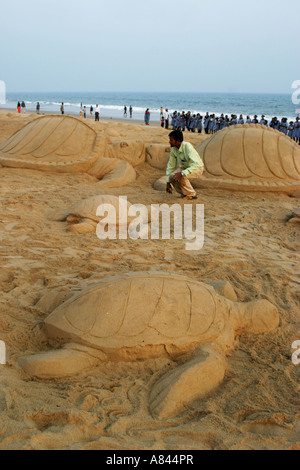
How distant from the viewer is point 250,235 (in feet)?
14.6

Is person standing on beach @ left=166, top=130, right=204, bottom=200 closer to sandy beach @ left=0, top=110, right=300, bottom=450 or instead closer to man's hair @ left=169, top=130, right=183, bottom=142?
man's hair @ left=169, top=130, right=183, bottom=142

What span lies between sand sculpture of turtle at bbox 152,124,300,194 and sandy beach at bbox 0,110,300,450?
36.3 inches

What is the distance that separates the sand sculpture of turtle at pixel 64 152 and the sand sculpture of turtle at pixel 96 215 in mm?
2197

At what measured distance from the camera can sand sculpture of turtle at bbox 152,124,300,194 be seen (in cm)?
615

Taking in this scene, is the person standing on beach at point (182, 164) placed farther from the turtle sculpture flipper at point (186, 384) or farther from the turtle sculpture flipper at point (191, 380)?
the turtle sculpture flipper at point (186, 384)

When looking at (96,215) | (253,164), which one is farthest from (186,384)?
(253,164)

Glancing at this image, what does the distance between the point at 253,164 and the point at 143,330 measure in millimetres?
4638

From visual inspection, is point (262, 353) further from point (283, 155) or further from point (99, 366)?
point (283, 155)

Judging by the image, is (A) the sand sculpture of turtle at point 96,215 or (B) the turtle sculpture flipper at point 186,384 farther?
(A) the sand sculpture of turtle at point 96,215

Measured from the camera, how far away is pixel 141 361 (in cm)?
226

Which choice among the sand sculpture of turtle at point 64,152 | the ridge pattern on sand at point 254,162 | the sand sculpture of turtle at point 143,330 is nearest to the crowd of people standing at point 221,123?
the ridge pattern on sand at point 254,162

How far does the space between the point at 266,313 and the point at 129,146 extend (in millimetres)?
5238

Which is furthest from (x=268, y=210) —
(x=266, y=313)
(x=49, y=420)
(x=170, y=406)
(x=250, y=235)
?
(x=49, y=420)

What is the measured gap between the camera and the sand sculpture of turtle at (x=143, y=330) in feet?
6.97
